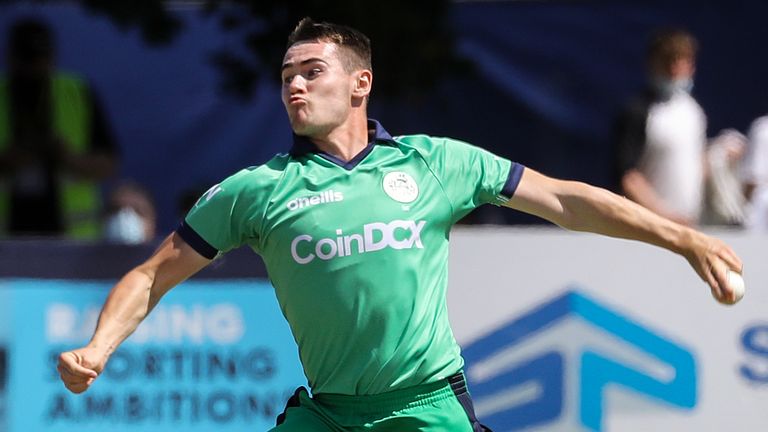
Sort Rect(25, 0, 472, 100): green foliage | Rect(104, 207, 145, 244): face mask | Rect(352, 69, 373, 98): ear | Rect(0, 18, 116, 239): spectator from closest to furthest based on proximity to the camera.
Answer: Rect(352, 69, 373, 98): ear, Rect(0, 18, 116, 239): spectator, Rect(104, 207, 145, 244): face mask, Rect(25, 0, 472, 100): green foliage

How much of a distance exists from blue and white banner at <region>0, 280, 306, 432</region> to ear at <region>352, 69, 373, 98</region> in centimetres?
239

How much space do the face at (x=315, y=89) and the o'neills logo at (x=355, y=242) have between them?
16.2 inches

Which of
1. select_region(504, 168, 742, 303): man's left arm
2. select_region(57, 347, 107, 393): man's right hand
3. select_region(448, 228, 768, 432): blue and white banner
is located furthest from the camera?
select_region(448, 228, 768, 432): blue and white banner

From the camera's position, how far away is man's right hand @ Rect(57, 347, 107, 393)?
4652mm

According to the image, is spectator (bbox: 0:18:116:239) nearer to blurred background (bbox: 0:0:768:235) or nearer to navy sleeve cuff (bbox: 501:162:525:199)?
blurred background (bbox: 0:0:768:235)

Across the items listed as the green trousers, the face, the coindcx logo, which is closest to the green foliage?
the coindcx logo

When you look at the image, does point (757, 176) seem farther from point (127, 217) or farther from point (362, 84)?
point (127, 217)

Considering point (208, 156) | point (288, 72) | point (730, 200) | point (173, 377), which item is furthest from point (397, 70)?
point (288, 72)

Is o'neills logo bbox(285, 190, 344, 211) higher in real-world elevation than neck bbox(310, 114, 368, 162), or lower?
lower

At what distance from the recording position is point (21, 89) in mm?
8305

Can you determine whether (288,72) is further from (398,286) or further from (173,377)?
(173,377)

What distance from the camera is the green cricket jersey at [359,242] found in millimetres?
4953

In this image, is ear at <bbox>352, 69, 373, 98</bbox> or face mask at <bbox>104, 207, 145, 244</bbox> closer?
ear at <bbox>352, 69, 373, 98</bbox>

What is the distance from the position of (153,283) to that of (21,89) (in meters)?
3.59
